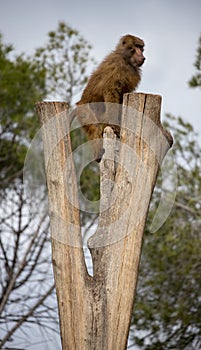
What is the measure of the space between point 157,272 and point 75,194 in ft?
19.5

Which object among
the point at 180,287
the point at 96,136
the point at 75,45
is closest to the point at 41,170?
the point at 75,45

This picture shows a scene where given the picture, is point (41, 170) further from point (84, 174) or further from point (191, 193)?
point (191, 193)

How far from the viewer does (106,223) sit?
4.26 metres

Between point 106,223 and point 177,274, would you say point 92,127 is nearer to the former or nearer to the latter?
point 106,223

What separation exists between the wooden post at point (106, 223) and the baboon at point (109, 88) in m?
0.43

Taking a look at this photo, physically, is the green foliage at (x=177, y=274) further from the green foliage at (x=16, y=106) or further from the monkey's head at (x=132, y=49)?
the monkey's head at (x=132, y=49)

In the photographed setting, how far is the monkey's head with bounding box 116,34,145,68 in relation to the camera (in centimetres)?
511

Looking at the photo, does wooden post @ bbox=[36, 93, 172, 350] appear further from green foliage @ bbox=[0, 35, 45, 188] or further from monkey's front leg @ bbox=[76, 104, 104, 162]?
green foliage @ bbox=[0, 35, 45, 188]

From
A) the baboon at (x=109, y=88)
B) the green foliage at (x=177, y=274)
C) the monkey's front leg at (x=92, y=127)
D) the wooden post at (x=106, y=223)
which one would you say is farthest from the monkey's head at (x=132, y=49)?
the green foliage at (x=177, y=274)

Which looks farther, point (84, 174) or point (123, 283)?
point (84, 174)

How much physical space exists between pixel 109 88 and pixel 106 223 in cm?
102

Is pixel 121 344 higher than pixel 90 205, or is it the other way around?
pixel 90 205

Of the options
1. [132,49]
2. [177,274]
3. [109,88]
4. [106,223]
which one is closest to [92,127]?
[109,88]

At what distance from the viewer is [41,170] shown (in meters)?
9.27
